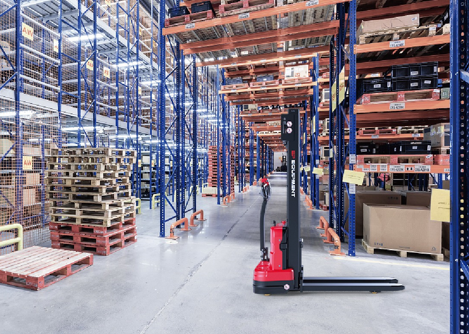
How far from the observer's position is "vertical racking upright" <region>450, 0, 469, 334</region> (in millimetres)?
1727

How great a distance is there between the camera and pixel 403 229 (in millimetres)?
4664

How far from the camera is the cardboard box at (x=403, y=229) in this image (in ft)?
14.8

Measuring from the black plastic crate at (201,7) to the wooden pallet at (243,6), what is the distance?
38 centimetres

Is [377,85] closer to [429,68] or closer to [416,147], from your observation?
[429,68]

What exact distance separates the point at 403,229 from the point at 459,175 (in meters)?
3.51

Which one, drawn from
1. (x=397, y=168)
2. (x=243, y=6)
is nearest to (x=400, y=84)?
(x=397, y=168)

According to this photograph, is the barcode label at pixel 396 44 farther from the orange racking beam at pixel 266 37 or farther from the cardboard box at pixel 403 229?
the cardboard box at pixel 403 229

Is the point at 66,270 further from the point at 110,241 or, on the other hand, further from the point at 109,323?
the point at 109,323

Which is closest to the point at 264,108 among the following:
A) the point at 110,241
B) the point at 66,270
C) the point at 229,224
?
the point at 229,224

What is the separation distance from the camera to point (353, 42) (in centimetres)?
464

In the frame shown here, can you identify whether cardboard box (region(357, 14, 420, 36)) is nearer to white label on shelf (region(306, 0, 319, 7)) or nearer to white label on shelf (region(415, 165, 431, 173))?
white label on shelf (region(306, 0, 319, 7))

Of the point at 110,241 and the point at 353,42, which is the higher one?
the point at 353,42

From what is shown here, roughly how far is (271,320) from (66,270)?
3217 millimetres

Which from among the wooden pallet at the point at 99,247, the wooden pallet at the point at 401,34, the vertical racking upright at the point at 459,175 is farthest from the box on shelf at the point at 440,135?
the wooden pallet at the point at 99,247
